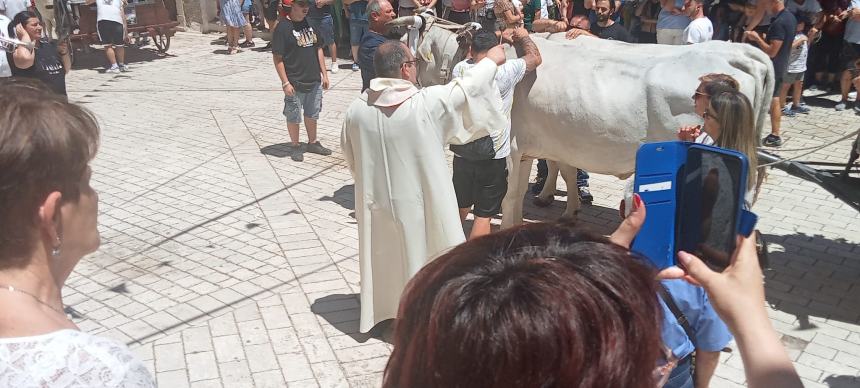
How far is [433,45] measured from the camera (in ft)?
20.4

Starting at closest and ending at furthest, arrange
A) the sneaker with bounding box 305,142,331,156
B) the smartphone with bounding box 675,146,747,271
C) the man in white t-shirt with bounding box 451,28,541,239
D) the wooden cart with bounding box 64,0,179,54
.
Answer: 1. the smartphone with bounding box 675,146,747,271
2. the man in white t-shirt with bounding box 451,28,541,239
3. the sneaker with bounding box 305,142,331,156
4. the wooden cart with bounding box 64,0,179,54

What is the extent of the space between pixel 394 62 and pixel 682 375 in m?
2.42

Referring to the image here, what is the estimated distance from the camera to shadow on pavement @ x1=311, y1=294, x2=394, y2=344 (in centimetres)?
473

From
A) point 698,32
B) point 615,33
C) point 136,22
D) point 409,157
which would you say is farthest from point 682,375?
point 136,22

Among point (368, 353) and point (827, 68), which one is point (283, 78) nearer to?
point (368, 353)

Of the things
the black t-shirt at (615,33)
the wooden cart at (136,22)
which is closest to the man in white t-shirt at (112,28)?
the wooden cart at (136,22)

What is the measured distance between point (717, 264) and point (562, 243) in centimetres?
52

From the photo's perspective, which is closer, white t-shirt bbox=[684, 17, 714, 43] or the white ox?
the white ox

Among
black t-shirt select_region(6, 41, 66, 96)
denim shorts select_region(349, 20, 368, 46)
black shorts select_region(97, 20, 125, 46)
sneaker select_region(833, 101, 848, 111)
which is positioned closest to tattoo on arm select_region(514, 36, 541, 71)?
black t-shirt select_region(6, 41, 66, 96)

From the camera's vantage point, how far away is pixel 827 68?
11336 mm

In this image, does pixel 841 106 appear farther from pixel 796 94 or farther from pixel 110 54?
pixel 110 54

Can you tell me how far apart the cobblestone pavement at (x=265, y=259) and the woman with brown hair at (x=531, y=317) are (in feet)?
10.2

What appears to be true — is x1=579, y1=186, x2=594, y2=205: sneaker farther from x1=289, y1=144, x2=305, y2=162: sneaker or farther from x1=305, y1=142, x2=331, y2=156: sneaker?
x1=289, y1=144, x2=305, y2=162: sneaker

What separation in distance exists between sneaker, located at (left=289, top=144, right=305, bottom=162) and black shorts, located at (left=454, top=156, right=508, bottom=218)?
134 inches
